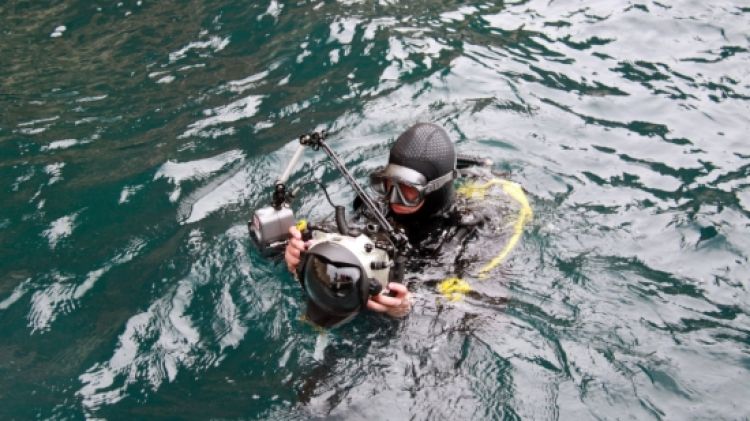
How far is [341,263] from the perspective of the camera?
3.87 meters

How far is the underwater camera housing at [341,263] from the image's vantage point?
12.8 ft

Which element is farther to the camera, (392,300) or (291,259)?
(291,259)

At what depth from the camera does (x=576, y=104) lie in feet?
25.2

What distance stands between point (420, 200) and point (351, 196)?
5.63 ft

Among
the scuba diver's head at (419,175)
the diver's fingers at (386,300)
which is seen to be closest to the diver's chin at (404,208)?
the scuba diver's head at (419,175)

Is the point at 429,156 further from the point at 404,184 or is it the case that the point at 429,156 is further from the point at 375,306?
the point at 375,306

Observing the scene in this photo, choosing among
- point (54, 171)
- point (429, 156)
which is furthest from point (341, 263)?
point (54, 171)

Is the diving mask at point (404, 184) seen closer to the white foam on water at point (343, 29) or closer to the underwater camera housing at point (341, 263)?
the underwater camera housing at point (341, 263)

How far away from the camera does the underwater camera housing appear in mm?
3900

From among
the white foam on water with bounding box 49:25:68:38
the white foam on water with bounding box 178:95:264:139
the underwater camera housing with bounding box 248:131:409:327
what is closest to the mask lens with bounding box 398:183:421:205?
the underwater camera housing with bounding box 248:131:409:327

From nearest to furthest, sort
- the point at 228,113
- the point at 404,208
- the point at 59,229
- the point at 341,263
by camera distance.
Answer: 1. the point at 341,263
2. the point at 404,208
3. the point at 59,229
4. the point at 228,113

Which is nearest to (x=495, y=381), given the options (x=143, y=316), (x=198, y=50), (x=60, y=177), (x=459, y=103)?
(x=143, y=316)

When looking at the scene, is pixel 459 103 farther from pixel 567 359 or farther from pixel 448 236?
pixel 567 359

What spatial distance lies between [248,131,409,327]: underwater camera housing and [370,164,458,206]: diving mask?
371 mm
